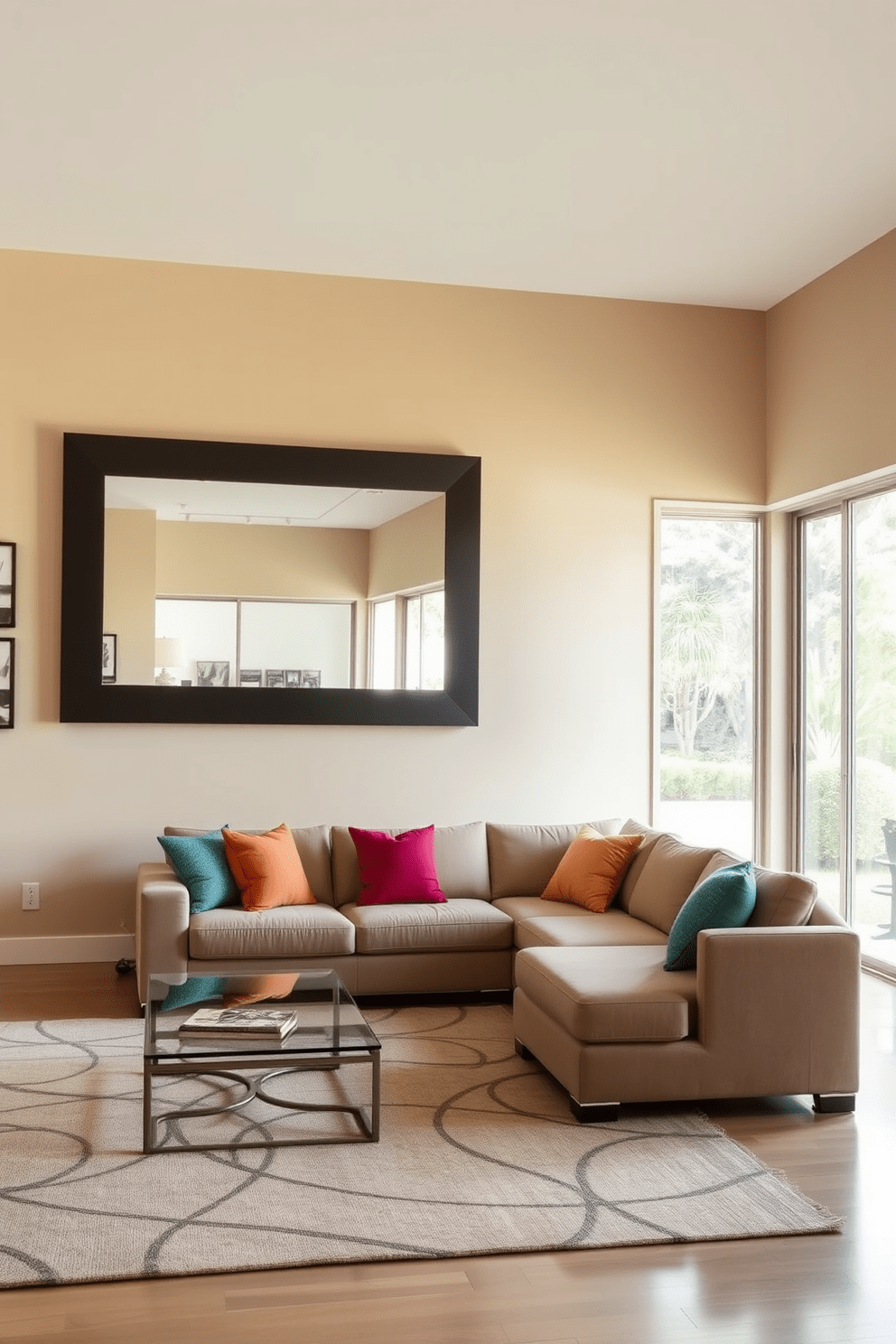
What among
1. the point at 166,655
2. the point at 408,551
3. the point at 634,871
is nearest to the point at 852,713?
the point at 634,871

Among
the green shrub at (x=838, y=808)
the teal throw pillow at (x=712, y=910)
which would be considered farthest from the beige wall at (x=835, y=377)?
the teal throw pillow at (x=712, y=910)

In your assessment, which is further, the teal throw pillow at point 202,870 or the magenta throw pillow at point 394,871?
the magenta throw pillow at point 394,871

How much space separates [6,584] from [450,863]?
2408 mm

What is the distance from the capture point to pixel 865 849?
18.8 ft

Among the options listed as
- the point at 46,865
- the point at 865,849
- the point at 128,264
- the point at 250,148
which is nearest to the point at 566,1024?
the point at 865,849

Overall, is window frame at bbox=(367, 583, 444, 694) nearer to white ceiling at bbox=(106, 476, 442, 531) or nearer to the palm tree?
white ceiling at bbox=(106, 476, 442, 531)

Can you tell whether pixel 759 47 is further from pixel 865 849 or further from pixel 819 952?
pixel 865 849

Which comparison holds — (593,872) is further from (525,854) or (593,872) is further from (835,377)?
(835,377)

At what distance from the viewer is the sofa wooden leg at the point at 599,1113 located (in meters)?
3.65

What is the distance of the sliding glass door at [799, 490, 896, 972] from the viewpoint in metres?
5.55

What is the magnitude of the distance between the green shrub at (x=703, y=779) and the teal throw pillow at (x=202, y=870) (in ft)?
7.95

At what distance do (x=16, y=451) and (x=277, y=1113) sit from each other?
339 cm

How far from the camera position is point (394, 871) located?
5.31 meters

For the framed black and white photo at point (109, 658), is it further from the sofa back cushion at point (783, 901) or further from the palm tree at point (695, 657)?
the sofa back cushion at point (783, 901)
